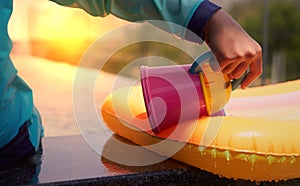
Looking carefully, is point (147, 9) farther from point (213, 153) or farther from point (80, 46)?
point (80, 46)

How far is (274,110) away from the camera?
112 cm

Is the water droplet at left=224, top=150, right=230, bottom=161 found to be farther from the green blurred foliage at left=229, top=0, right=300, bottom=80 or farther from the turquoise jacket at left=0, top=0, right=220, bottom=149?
the green blurred foliage at left=229, top=0, right=300, bottom=80

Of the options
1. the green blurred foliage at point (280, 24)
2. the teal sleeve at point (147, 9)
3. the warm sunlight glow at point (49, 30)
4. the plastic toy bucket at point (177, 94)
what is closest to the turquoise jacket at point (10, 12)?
the teal sleeve at point (147, 9)

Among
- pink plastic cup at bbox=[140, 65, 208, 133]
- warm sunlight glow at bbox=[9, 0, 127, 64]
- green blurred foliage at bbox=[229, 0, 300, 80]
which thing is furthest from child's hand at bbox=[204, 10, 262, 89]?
warm sunlight glow at bbox=[9, 0, 127, 64]

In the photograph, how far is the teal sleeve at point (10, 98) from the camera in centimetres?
74

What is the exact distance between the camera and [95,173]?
0.81 m

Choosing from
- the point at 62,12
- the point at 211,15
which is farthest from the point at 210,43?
the point at 62,12

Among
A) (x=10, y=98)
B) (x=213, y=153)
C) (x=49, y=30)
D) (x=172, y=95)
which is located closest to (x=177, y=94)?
(x=172, y=95)

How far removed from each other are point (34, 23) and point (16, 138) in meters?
5.54

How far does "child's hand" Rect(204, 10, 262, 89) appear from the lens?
675mm

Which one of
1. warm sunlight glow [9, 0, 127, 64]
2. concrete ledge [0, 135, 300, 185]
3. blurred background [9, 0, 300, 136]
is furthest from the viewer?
warm sunlight glow [9, 0, 127, 64]

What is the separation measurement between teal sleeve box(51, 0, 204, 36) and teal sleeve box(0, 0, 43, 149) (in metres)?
0.09

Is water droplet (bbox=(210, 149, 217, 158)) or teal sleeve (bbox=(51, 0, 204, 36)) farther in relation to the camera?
water droplet (bbox=(210, 149, 217, 158))

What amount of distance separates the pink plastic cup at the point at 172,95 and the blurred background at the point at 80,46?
6cm
